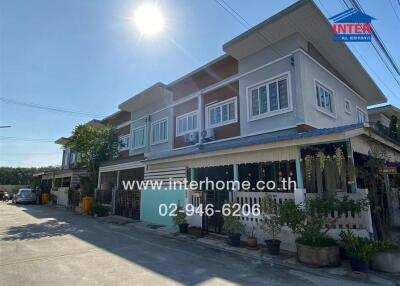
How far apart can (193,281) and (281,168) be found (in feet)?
22.3

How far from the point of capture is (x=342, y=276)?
18.2ft

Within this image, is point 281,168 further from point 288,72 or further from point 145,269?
point 145,269

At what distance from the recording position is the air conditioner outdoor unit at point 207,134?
535 inches

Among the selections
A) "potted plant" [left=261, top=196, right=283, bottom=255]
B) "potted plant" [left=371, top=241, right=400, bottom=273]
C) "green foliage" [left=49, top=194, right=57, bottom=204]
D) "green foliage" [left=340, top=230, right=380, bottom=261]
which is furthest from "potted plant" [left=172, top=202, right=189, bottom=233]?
"green foliage" [left=49, top=194, right=57, bottom=204]

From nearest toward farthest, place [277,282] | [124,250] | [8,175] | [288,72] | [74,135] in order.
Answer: [277,282] → [124,250] → [288,72] → [74,135] → [8,175]

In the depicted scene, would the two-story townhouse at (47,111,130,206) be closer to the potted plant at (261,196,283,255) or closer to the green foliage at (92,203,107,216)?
the green foliage at (92,203,107,216)

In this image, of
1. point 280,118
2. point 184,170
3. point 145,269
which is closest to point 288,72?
point 280,118

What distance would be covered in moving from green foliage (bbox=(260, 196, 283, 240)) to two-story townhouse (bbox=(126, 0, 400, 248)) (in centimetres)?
39

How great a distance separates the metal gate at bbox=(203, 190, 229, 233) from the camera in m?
9.80

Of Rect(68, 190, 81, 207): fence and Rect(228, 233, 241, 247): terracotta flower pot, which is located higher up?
Rect(68, 190, 81, 207): fence

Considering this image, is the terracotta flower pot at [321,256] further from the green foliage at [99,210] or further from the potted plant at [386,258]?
the green foliage at [99,210]

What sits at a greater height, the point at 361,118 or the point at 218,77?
the point at 218,77

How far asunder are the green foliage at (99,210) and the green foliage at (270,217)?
39.0 feet

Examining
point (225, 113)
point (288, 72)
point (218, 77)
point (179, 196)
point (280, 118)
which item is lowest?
point (179, 196)
